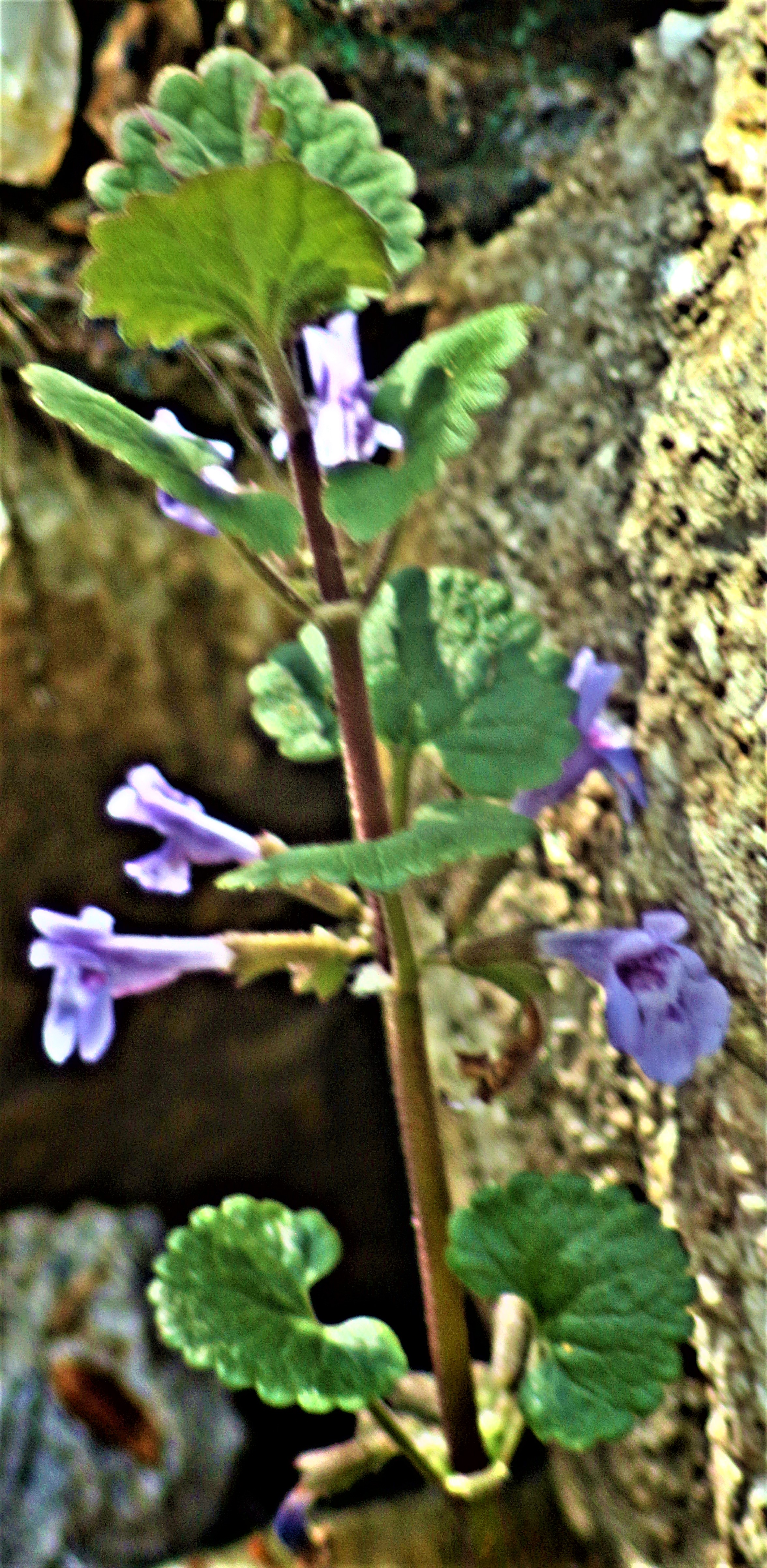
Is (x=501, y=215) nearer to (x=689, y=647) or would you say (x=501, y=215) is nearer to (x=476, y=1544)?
(x=689, y=647)

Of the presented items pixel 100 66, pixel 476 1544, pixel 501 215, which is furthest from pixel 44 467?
pixel 476 1544

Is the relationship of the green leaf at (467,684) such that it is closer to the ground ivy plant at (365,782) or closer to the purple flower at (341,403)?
the ground ivy plant at (365,782)

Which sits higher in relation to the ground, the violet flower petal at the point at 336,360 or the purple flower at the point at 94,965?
the violet flower petal at the point at 336,360

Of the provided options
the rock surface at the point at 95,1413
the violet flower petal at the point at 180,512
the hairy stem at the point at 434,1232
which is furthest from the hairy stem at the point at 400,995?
the rock surface at the point at 95,1413

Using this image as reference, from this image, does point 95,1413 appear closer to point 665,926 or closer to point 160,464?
point 665,926

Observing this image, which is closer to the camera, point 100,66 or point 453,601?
point 453,601
